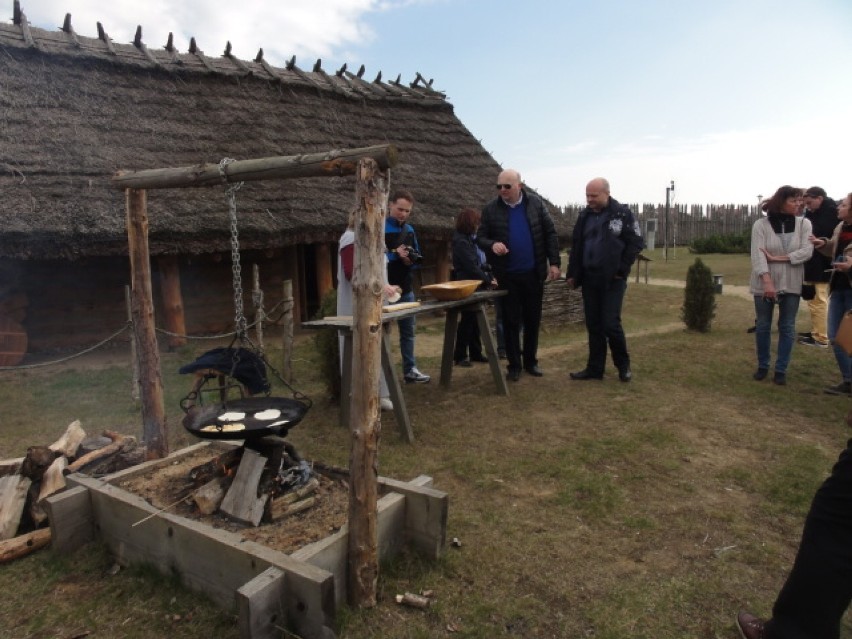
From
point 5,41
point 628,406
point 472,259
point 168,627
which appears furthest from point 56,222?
point 628,406

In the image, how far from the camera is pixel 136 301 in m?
3.39

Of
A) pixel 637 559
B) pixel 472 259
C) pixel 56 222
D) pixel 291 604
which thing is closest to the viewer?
pixel 291 604

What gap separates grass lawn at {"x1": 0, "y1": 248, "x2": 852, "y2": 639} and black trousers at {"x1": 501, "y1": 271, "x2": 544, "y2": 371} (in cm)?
28

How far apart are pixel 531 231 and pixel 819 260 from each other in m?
3.46

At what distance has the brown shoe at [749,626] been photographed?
2.10m

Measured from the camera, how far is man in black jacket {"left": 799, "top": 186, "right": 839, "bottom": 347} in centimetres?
626

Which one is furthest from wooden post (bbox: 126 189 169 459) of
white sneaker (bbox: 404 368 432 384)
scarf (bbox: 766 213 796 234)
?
scarf (bbox: 766 213 796 234)

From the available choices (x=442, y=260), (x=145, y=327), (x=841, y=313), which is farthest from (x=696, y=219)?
(x=145, y=327)

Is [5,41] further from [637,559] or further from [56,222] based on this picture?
[637,559]

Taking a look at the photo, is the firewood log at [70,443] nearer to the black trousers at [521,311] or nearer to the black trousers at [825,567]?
the black trousers at [521,311]

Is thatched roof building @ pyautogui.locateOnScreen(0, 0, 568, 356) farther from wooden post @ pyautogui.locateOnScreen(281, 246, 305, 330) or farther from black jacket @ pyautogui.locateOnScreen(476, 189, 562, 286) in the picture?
black jacket @ pyautogui.locateOnScreen(476, 189, 562, 286)

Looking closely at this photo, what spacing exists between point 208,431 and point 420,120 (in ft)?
34.0

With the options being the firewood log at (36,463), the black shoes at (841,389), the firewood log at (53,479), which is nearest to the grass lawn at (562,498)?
the black shoes at (841,389)

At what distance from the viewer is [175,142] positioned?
819cm
